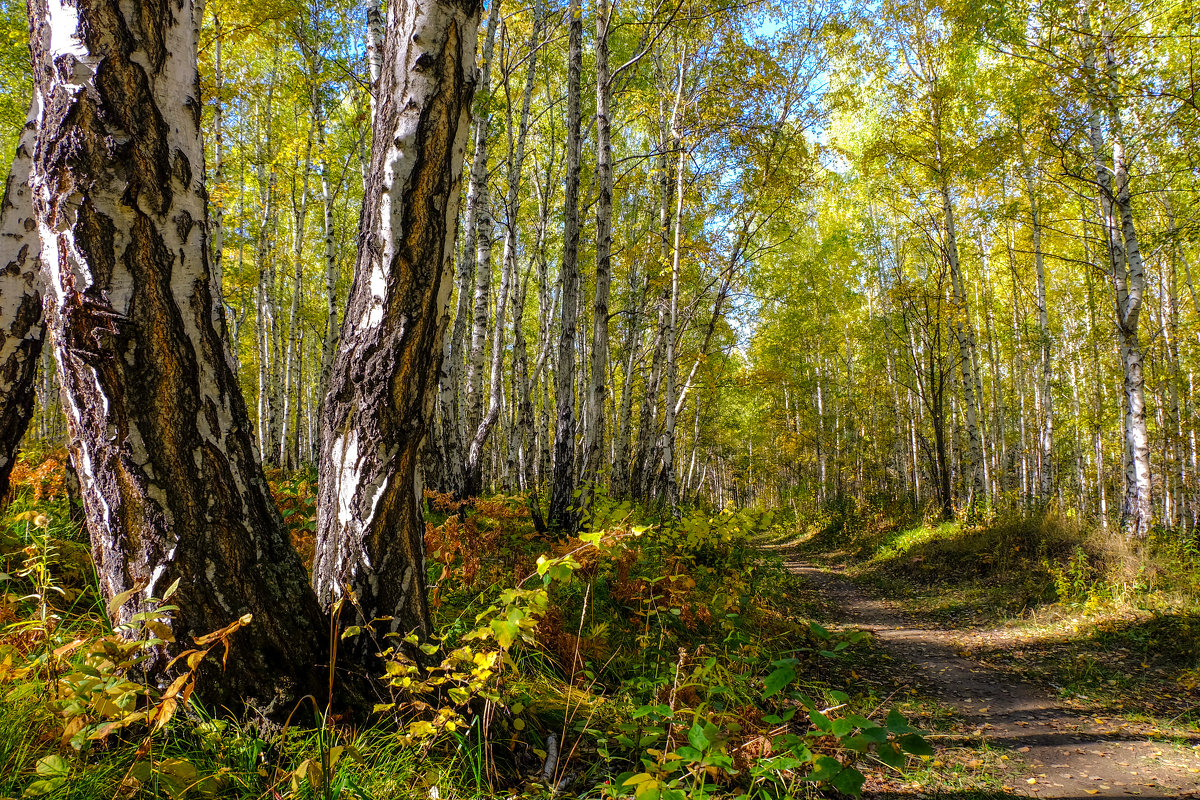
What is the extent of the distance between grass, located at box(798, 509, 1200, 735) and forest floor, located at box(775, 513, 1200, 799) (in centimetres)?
3

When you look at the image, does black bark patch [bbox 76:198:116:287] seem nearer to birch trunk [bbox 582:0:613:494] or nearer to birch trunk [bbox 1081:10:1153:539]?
birch trunk [bbox 582:0:613:494]

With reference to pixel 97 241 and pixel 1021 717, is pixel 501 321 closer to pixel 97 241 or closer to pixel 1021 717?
pixel 97 241

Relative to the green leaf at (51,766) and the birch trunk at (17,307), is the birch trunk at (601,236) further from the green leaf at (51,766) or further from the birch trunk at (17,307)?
the green leaf at (51,766)

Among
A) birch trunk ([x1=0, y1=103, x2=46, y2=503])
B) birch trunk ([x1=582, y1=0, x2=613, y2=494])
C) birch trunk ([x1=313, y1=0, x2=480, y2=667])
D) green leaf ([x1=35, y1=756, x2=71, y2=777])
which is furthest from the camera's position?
birch trunk ([x1=582, y1=0, x2=613, y2=494])

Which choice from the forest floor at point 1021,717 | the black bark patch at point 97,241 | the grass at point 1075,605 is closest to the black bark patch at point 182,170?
the black bark patch at point 97,241

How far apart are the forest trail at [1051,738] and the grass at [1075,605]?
324 mm

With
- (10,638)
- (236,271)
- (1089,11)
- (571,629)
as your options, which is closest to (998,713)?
(571,629)

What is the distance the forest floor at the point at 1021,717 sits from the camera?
334 centimetres

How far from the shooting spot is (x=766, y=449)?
101 ft

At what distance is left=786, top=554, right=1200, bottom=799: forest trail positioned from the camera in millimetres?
3316

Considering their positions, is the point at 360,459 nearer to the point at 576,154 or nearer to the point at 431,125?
the point at 431,125

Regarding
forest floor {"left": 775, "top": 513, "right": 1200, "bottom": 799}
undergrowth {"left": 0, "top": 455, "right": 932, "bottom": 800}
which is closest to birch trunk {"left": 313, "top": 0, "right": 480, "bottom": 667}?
undergrowth {"left": 0, "top": 455, "right": 932, "bottom": 800}

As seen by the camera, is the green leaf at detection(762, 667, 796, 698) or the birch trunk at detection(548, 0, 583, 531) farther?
the birch trunk at detection(548, 0, 583, 531)

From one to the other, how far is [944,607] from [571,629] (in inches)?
267
